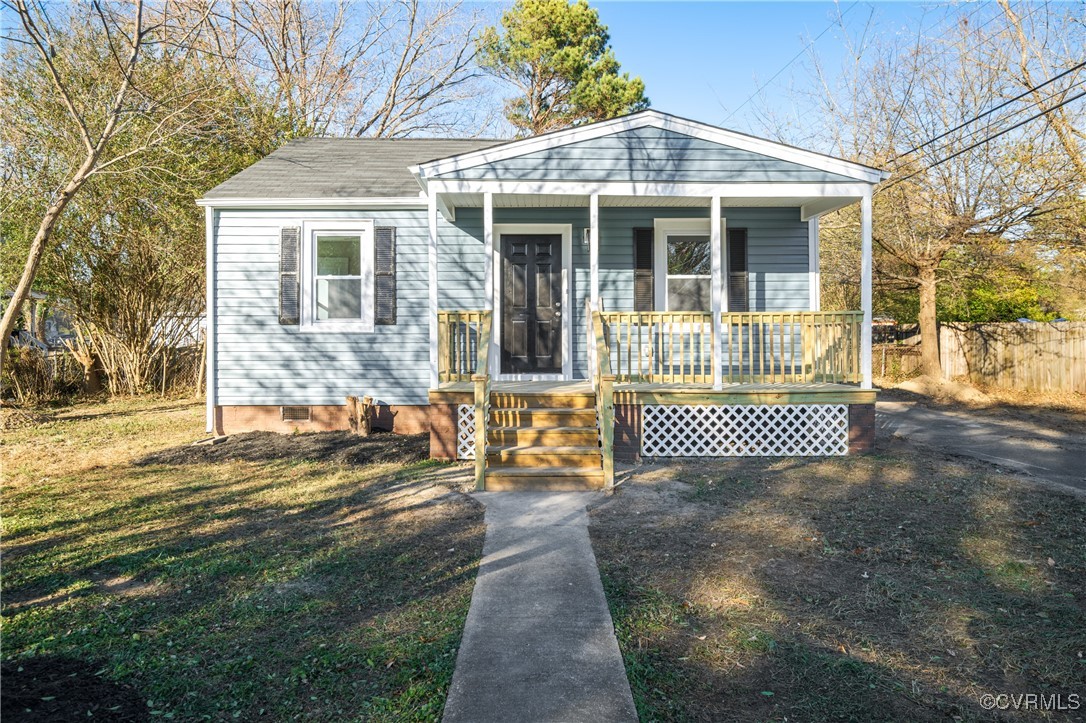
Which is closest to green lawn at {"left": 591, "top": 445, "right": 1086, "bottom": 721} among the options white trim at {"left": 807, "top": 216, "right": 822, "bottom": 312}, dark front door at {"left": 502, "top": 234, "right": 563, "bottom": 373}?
dark front door at {"left": 502, "top": 234, "right": 563, "bottom": 373}

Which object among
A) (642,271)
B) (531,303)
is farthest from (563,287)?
(642,271)

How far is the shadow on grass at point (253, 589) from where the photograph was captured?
10.0 ft

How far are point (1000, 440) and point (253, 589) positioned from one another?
33.7ft

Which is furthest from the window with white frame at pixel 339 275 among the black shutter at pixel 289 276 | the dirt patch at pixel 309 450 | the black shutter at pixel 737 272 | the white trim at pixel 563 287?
the black shutter at pixel 737 272

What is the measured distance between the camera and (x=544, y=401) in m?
7.82

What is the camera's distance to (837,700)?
9.61ft

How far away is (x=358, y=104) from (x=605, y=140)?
17.0 metres

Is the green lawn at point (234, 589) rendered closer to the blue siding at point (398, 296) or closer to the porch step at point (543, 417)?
the porch step at point (543, 417)

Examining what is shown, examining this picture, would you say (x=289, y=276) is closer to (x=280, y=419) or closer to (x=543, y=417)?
(x=280, y=419)

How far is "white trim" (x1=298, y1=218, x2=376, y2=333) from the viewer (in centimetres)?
969

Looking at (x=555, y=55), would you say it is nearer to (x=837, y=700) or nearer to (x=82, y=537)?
(x=82, y=537)

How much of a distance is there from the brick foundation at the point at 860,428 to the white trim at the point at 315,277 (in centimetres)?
652

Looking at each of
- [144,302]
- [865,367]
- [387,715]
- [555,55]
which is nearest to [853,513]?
[865,367]

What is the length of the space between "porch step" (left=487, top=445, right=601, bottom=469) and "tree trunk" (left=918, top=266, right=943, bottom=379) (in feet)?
41.0
